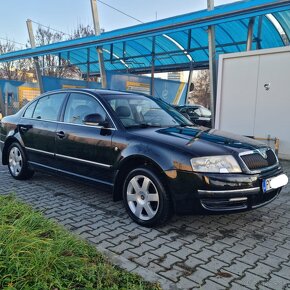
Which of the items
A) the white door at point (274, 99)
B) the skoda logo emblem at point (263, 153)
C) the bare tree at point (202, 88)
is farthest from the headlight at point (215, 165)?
the bare tree at point (202, 88)

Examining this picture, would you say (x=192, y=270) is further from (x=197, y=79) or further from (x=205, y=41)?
(x=197, y=79)

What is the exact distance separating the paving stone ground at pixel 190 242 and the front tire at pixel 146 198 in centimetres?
14

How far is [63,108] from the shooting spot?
496cm

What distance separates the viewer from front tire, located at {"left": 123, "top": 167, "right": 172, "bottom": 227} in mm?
3529

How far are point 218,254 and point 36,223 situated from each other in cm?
181

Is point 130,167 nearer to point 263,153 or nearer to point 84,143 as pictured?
point 84,143

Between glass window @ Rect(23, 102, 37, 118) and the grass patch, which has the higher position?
glass window @ Rect(23, 102, 37, 118)

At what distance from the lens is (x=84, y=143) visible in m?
4.40

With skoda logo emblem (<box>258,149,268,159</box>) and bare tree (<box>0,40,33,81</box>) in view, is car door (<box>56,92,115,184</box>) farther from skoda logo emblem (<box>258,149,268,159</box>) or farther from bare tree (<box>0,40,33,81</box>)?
bare tree (<box>0,40,33,81</box>)

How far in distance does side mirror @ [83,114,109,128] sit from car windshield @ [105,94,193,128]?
0.69 ft

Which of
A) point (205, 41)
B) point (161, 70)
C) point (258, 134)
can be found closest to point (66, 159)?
point (258, 134)

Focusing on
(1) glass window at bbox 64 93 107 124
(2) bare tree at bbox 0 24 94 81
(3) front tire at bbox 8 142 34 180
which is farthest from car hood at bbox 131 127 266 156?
(2) bare tree at bbox 0 24 94 81

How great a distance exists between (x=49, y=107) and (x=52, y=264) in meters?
3.38

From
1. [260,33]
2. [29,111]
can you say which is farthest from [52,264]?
[260,33]
